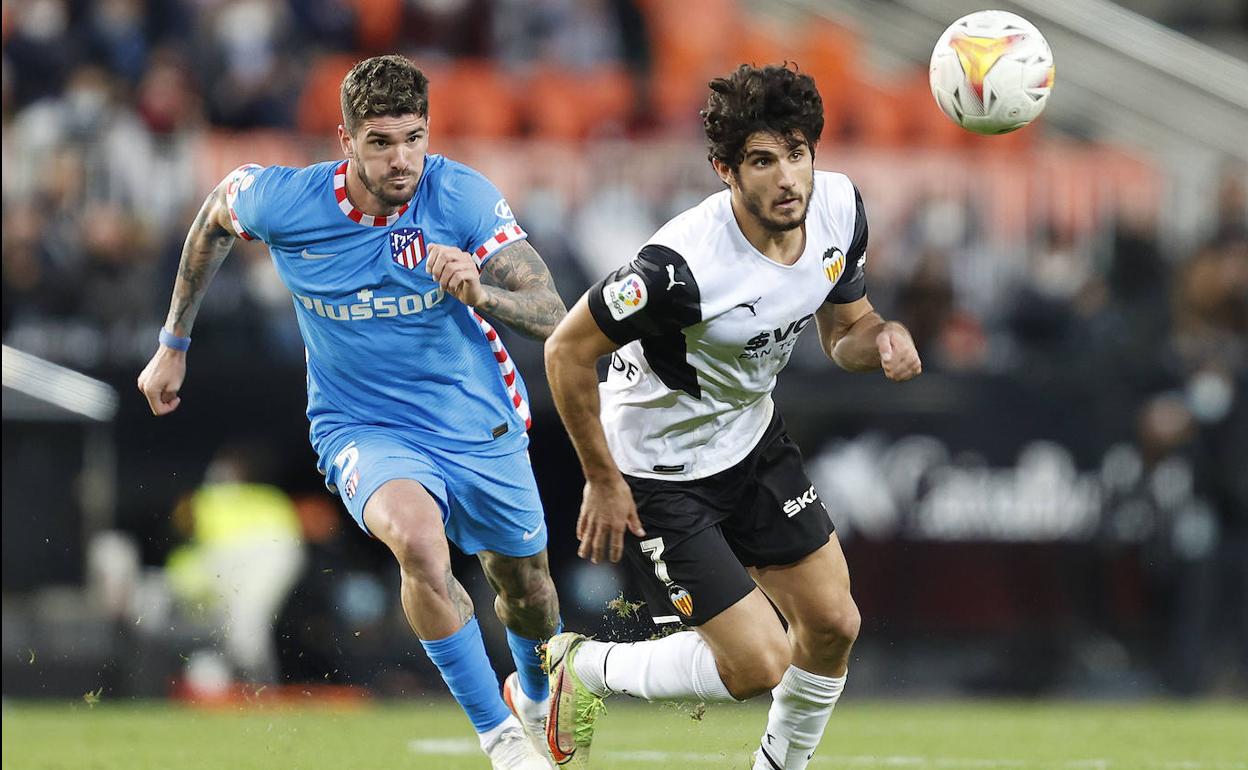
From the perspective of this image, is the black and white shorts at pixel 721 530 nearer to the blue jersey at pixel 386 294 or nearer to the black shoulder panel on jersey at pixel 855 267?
the black shoulder panel on jersey at pixel 855 267

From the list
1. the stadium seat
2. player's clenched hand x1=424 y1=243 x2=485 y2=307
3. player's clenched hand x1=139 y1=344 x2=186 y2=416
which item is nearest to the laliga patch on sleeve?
player's clenched hand x1=424 y1=243 x2=485 y2=307

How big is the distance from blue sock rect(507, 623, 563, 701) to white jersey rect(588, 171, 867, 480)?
1.36 m

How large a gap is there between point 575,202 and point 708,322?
8.53 metres

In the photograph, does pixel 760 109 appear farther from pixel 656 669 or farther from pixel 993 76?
pixel 656 669

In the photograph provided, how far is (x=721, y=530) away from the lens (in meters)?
6.80

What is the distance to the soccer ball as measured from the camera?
7504 millimetres

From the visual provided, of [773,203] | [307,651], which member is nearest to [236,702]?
[307,651]

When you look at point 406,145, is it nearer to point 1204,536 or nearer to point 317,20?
point 1204,536

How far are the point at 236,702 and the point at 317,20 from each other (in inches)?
311

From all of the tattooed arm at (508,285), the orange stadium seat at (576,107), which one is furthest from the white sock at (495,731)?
the orange stadium seat at (576,107)

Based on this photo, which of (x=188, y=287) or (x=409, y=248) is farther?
(x=188, y=287)

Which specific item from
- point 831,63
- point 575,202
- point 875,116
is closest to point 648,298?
point 575,202

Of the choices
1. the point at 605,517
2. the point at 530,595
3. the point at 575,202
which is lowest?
the point at 575,202

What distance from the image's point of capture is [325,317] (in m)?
7.34
